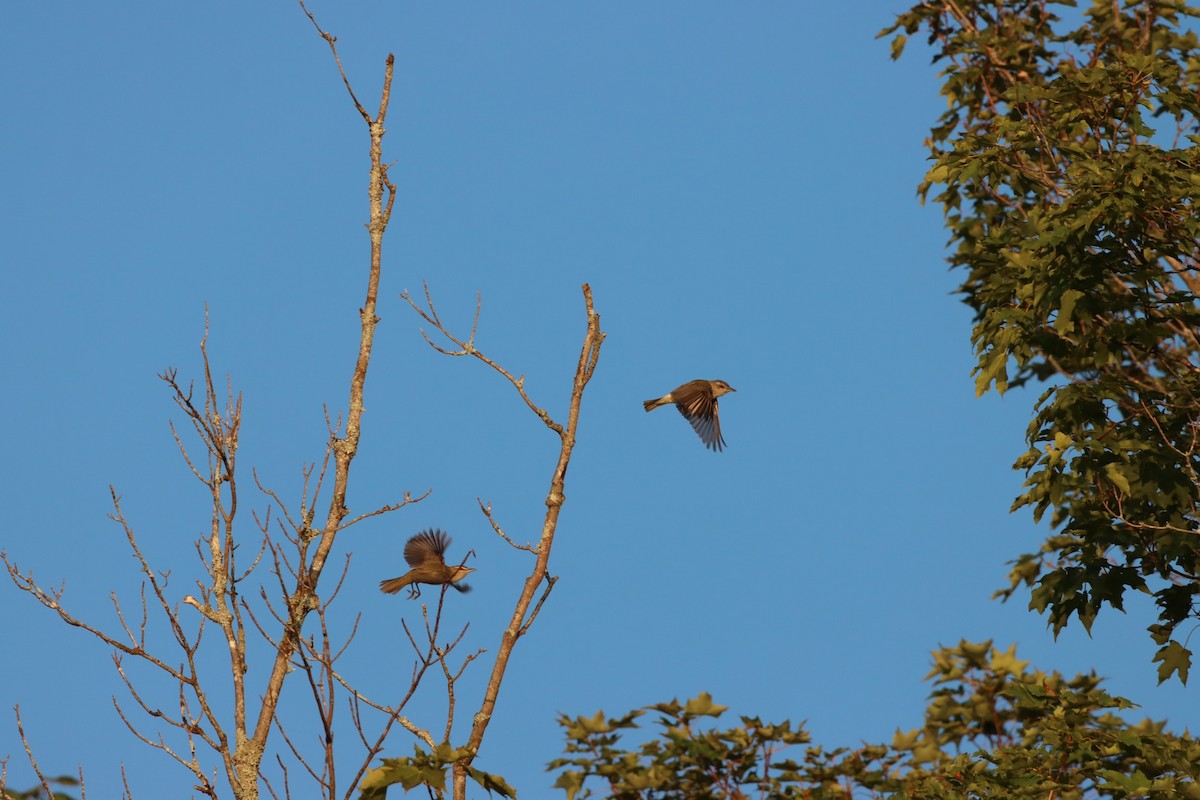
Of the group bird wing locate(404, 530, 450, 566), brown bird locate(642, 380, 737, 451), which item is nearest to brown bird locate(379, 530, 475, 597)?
bird wing locate(404, 530, 450, 566)

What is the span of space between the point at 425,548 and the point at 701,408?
408 centimetres

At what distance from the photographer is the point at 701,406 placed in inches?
441

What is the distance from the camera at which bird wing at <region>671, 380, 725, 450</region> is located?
432 inches

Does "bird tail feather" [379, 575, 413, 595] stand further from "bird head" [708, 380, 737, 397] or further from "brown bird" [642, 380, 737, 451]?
"bird head" [708, 380, 737, 397]

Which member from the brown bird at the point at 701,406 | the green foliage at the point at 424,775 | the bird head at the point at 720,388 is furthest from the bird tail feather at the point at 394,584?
the bird head at the point at 720,388

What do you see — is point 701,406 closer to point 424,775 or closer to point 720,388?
point 720,388

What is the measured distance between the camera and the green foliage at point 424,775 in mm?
5324

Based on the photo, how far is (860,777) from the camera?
10.9 meters

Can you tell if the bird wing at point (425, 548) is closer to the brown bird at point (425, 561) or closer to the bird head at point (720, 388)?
the brown bird at point (425, 561)

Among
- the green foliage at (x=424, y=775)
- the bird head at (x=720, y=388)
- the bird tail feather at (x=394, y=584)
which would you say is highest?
the bird head at (x=720, y=388)

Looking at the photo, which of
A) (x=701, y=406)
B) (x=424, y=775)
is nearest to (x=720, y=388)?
(x=701, y=406)

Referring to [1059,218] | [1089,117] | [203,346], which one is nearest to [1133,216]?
[1059,218]

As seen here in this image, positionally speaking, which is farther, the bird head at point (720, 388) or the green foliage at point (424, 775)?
the bird head at point (720, 388)

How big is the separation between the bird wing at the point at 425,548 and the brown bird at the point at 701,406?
3.62m
